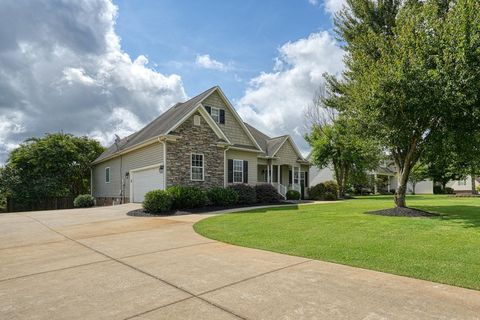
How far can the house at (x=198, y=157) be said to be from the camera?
58.0ft

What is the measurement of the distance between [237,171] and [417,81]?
42.7 feet

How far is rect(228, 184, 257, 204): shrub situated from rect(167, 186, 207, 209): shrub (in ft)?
9.04

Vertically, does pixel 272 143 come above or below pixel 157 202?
above

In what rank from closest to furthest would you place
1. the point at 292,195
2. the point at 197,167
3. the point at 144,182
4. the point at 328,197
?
1. the point at 197,167
2. the point at 144,182
3. the point at 292,195
4. the point at 328,197

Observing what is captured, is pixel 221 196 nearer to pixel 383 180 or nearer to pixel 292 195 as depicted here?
pixel 292 195

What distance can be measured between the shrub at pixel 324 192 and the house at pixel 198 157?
3.93 feet

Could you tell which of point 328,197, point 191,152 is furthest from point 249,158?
point 328,197

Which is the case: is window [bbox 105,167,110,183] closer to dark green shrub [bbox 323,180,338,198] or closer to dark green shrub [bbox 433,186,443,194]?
dark green shrub [bbox 323,180,338,198]

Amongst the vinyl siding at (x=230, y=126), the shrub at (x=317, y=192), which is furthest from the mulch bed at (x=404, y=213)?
the shrub at (x=317, y=192)

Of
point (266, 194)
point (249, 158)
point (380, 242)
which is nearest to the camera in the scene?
point (380, 242)

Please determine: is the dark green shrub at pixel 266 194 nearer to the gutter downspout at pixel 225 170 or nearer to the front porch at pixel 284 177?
the gutter downspout at pixel 225 170

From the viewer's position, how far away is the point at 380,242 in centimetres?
693

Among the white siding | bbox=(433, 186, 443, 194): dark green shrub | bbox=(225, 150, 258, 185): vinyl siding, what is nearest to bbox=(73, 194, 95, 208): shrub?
bbox=(225, 150, 258, 185): vinyl siding

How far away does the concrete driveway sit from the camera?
A: 3.42 meters
